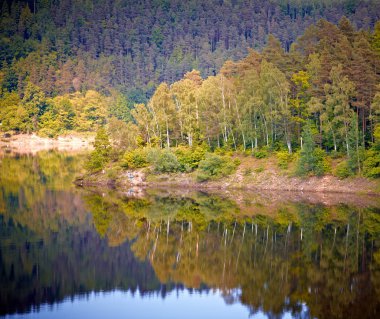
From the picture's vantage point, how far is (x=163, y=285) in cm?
3014

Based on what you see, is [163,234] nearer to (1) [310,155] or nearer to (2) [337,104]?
(1) [310,155]

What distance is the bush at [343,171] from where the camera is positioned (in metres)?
55.9

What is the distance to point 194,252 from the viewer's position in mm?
35531

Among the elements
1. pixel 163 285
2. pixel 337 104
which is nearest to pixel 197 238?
pixel 163 285

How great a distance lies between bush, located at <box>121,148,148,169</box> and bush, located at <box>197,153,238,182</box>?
23.5 ft

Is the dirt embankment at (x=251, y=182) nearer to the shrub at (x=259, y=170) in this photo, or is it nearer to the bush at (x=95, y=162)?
the shrub at (x=259, y=170)

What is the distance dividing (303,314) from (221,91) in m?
46.2

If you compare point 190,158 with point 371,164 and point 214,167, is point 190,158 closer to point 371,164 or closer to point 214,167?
point 214,167

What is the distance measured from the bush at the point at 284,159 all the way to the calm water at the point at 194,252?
16.8 feet

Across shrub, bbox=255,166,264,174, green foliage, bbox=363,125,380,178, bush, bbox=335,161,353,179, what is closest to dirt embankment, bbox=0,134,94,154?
A: shrub, bbox=255,166,264,174

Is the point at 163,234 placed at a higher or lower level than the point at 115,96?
lower

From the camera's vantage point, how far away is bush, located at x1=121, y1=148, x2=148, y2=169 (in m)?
66.8

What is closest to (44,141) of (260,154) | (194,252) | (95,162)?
(95,162)

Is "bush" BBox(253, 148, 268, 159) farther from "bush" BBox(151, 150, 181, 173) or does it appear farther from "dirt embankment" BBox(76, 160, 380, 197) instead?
"bush" BBox(151, 150, 181, 173)
